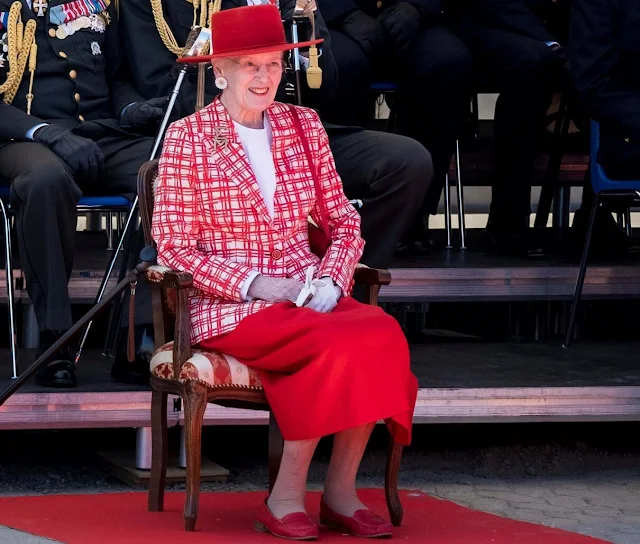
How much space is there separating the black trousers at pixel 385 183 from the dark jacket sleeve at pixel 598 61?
0.83 metres

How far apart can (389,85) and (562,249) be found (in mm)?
980

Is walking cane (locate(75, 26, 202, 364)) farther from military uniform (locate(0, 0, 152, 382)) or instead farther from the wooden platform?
the wooden platform

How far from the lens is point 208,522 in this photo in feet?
12.4

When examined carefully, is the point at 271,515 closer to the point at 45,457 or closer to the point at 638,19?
the point at 45,457

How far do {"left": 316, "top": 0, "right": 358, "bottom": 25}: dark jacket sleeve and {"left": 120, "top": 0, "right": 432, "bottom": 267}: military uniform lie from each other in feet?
1.66

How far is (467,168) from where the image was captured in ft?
20.2

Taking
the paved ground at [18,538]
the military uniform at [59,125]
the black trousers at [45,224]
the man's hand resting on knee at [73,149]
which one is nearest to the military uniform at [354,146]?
the military uniform at [59,125]

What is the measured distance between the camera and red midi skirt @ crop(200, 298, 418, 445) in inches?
136

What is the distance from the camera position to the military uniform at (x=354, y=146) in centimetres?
464

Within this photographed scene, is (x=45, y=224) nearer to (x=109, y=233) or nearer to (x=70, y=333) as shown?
(x=70, y=333)

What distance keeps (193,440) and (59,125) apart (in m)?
1.47

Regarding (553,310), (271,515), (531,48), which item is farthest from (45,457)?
Answer: (531,48)

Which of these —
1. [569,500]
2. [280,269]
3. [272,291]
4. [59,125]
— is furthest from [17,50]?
[569,500]

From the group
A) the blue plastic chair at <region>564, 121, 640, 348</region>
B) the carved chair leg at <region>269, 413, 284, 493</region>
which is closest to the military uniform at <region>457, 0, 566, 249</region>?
the blue plastic chair at <region>564, 121, 640, 348</region>
